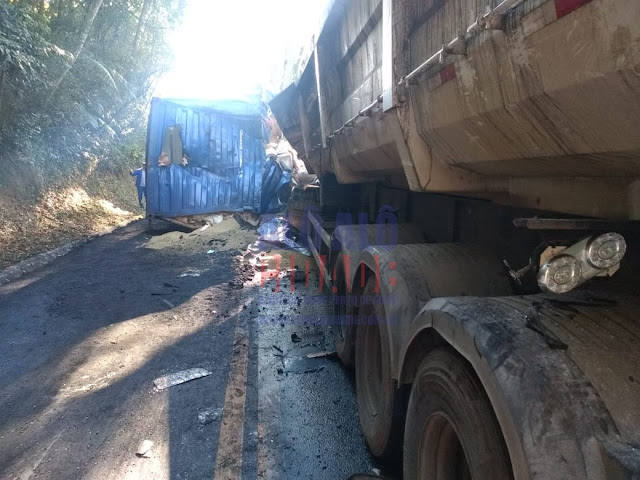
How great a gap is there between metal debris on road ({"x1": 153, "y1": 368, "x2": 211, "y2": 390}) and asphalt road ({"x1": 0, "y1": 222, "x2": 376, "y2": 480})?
64 millimetres

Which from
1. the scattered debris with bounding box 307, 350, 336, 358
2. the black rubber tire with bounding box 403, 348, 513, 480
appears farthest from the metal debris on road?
the black rubber tire with bounding box 403, 348, 513, 480

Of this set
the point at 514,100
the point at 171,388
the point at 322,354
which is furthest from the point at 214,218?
the point at 514,100

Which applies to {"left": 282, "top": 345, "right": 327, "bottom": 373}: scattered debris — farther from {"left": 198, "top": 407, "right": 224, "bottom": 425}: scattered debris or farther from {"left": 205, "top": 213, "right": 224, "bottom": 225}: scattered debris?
{"left": 205, "top": 213, "right": 224, "bottom": 225}: scattered debris

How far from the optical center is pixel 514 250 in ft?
7.11

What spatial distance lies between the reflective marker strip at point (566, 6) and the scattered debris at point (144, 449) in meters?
2.97

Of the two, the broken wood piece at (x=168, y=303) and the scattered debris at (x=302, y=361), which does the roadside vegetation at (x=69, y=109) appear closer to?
the broken wood piece at (x=168, y=303)

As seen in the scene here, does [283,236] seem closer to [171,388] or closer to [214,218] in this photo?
[214,218]

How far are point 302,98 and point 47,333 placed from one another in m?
4.43

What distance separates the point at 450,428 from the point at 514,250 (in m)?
1.01

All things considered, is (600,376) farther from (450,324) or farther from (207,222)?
(207,222)

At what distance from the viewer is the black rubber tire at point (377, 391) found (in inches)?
89.8

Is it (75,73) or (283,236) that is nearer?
(283,236)

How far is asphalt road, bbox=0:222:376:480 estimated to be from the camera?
2637mm

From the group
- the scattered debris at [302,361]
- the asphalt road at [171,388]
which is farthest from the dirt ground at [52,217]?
the scattered debris at [302,361]
